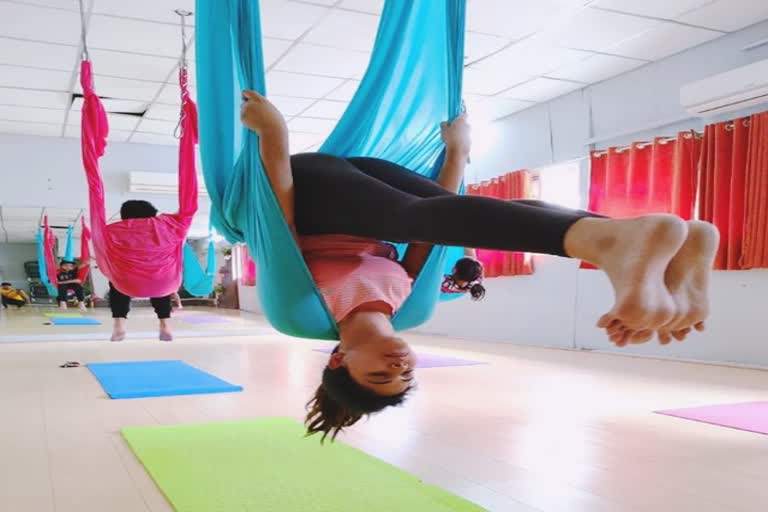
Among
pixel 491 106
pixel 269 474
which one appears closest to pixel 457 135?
pixel 269 474

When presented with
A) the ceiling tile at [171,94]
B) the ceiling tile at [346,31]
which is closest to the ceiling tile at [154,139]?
the ceiling tile at [171,94]

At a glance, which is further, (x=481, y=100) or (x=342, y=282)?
(x=481, y=100)

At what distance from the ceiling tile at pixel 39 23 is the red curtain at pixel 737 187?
4166 mm

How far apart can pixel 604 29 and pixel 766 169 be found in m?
1.34

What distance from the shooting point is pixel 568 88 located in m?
5.64

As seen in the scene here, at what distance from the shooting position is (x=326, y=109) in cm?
606

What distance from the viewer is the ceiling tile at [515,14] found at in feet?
12.8

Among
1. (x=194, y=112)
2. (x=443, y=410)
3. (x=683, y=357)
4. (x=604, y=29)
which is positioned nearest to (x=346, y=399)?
(x=443, y=410)

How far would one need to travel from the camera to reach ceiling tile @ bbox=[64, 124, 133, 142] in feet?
21.3

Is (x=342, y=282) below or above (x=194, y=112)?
below

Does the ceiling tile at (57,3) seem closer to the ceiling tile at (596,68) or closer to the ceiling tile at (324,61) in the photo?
the ceiling tile at (324,61)

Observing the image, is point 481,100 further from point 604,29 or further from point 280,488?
point 280,488

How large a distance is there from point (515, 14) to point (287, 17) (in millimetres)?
1383

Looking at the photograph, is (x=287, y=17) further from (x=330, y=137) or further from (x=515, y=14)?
(x=330, y=137)
